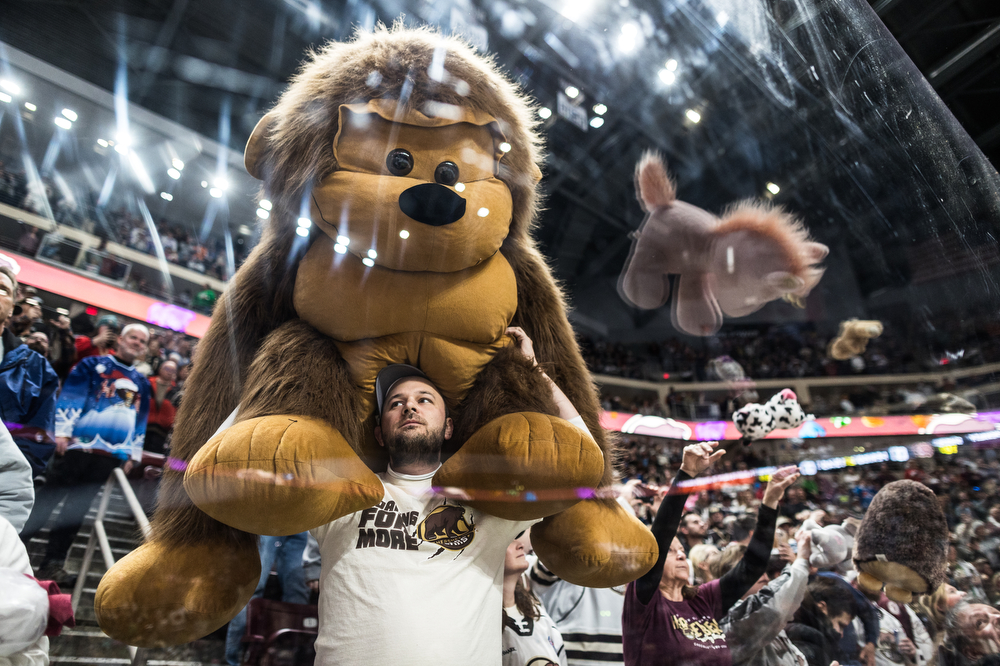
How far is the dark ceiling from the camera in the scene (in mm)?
650

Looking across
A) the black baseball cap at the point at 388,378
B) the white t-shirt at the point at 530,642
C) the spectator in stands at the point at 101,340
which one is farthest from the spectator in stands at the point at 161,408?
the white t-shirt at the point at 530,642

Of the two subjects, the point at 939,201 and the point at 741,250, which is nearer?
the point at 939,201

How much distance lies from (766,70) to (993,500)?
27.8 inches

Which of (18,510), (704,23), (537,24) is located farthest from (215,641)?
(704,23)

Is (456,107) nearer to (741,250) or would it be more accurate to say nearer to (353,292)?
(353,292)

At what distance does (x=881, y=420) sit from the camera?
2.82 feet

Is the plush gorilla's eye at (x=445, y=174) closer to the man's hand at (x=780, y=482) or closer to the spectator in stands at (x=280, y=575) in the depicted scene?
the spectator in stands at (x=280, y=575)

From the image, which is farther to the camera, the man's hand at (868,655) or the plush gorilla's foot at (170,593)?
the man's hand at (868,655)

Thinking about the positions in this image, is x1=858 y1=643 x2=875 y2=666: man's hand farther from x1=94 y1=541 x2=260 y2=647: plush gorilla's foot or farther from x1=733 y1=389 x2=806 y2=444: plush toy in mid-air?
x1=94 y1=541 x2=260 y2=647: plush gorilla's foot

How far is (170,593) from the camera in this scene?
685 millimetres

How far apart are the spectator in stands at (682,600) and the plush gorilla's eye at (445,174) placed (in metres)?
0.65

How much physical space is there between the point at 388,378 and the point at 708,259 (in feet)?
2.07

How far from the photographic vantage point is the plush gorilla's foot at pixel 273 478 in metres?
0.61

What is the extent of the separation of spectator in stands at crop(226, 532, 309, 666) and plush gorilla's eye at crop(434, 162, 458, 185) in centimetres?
61
